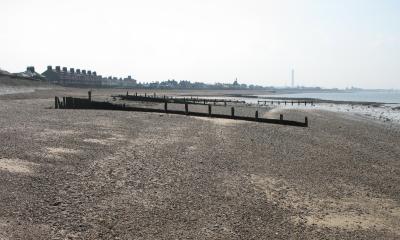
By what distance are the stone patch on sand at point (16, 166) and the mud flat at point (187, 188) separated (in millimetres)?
31

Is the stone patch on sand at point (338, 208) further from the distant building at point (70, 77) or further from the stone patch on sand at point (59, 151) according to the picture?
the distant building at point (70, 77)

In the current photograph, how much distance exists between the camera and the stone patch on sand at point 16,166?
12.0 m

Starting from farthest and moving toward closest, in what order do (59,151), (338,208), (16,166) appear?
(59,151)
(16,166)
(338,208)

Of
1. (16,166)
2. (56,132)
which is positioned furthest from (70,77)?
(16,166)

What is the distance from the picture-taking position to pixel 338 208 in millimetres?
11164

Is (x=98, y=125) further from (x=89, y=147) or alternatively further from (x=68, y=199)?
(x=68, y=199)

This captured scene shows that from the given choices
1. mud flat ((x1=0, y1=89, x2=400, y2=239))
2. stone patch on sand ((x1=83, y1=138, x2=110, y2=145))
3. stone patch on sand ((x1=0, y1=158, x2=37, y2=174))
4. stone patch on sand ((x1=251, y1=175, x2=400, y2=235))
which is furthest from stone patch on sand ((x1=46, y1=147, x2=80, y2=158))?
stone patch on sand ((x1=251, y1=175, x2=400, y2=235))

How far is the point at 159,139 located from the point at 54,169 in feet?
28.9

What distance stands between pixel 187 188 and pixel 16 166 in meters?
5.59

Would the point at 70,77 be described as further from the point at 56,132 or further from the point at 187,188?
the point at 187,188

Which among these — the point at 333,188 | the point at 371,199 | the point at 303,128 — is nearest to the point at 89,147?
the point at 333,188

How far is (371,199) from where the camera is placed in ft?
40.2

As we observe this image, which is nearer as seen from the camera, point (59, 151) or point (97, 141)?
point (59, 151)

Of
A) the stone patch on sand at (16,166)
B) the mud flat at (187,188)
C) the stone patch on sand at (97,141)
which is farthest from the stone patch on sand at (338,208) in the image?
the stone patch on sand at (97,141)
